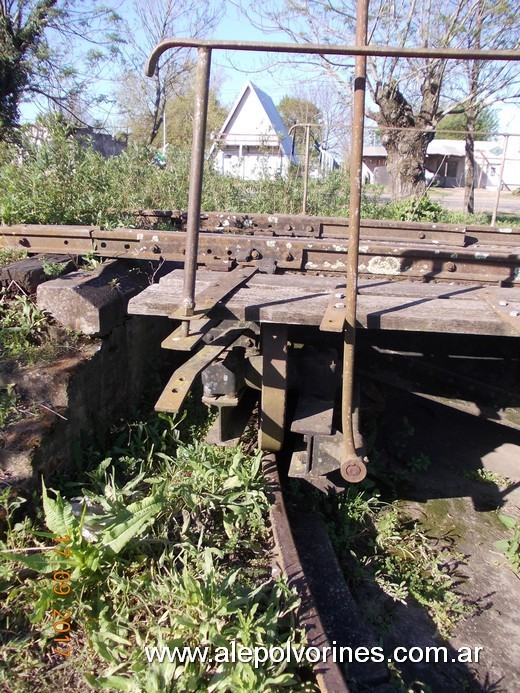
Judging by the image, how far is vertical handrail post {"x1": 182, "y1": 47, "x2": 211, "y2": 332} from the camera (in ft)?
7.97

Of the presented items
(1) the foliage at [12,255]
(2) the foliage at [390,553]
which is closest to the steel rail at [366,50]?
(1) the foliage at [12,255]

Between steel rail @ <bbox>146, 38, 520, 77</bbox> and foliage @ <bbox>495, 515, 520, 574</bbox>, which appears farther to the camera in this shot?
foliage @ <bbox>495, 515, 520, 574</bbox>

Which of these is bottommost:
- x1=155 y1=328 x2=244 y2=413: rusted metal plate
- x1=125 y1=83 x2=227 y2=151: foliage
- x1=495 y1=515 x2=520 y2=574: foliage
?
x1=495 y1=515 x2=520 y2=574: foliage

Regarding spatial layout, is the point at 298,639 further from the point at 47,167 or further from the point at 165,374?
the point at 47,167

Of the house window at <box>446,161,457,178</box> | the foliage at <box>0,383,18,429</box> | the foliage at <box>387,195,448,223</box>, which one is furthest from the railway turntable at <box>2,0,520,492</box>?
the house window at <box>446,161,457,178</box>

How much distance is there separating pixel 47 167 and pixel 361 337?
132 inches

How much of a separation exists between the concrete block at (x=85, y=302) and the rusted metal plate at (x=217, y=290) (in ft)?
2.65

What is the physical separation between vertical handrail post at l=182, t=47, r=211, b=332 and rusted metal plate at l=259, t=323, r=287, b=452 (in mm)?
622

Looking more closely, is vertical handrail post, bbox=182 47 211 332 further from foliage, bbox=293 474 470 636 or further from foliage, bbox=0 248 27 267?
foliage, bbox=0 248 27 267

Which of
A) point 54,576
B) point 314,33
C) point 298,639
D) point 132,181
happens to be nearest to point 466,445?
point 298,639

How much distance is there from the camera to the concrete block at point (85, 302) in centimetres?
343

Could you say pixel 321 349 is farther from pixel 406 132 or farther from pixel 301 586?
pixel 406 132

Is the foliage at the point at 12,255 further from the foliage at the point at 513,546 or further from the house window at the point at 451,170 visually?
the house window at the point at 451,170

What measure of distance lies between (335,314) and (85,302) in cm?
168
